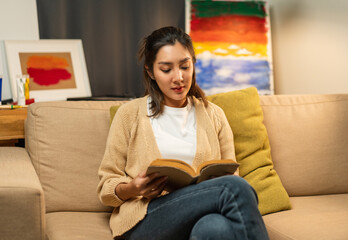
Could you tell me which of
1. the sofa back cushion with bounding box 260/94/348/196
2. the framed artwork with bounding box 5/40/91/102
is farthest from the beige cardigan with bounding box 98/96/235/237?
the framed artwork with bounding box 5/40/91/102

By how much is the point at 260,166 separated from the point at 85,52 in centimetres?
161

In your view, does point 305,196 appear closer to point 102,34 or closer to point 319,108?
point 319,108

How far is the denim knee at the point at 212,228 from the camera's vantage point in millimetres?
1261

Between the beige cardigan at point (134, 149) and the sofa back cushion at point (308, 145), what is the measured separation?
0.34 metres

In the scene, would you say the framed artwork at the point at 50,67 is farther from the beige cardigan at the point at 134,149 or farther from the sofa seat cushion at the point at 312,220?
the sofa seat cushion at the point at 312,220

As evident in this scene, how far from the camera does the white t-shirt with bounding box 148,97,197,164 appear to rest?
163 centimetres

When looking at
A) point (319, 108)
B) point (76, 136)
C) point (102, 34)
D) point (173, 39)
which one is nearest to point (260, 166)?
point (319, 108)

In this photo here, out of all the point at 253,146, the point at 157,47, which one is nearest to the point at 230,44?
the point at 253,146

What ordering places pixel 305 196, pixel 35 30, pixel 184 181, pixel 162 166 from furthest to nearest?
pixel 35 30 < pixel 305 196 < pixel 184 181 < pixel 162 166

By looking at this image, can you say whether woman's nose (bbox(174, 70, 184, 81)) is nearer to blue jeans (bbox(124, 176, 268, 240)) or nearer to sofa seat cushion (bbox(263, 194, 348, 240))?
blue jeans (bbox(124, 176, 268, 240))

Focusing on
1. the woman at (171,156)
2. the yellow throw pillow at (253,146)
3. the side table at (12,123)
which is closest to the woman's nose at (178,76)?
the woman at (171,156)

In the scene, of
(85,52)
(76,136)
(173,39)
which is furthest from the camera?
(85,52)

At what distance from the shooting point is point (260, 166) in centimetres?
185

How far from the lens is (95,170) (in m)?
1.80
